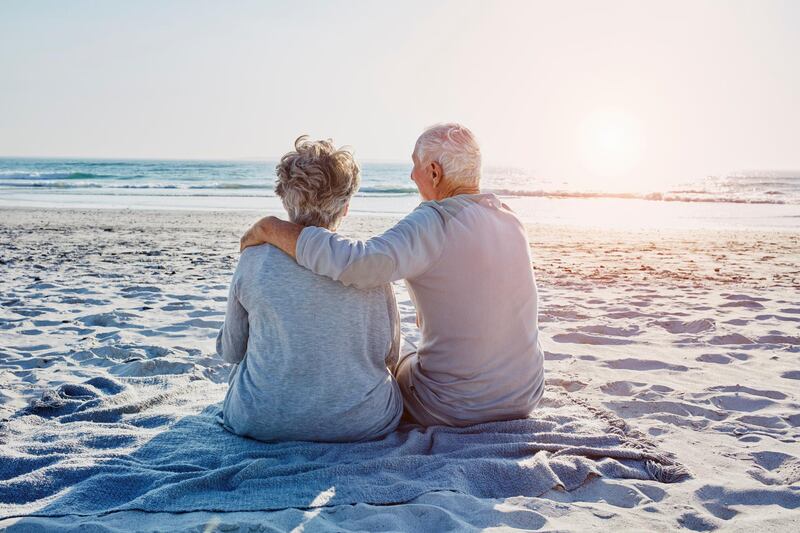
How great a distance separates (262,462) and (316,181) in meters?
1.10

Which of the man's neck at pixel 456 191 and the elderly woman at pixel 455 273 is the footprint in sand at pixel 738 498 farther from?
the man's neck at pixel 456 191

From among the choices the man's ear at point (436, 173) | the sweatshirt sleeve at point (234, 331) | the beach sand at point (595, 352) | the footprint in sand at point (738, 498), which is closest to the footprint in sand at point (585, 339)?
the beach sand at point (595, 352)

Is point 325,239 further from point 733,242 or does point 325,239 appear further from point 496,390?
point 733,242

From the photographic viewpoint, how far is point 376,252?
2.47m

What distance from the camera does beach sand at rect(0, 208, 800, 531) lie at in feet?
7.59

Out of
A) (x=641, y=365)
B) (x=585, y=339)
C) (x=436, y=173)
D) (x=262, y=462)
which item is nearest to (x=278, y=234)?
(x=436, y=173)

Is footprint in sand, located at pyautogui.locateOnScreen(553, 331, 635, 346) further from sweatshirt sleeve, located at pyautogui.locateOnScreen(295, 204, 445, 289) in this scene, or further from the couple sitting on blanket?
sweatshirt sleeve, located at pyautogui.locateOnScreen(295, 204, 445, 289)

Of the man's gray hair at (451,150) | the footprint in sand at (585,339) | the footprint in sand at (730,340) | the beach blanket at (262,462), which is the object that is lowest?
the beach blanket at (262,462)

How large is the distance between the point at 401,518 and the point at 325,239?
1.00 m

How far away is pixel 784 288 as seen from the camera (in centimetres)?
675

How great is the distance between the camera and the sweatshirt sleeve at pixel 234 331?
2.75 metres

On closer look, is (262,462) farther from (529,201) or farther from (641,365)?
(529,201)

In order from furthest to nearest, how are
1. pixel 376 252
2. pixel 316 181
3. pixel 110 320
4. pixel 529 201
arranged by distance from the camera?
pixel 529 201 < pixel 110 320 < pixel 316 181 < pixel 376 252

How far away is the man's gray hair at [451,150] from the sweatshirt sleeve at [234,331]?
92 cm
